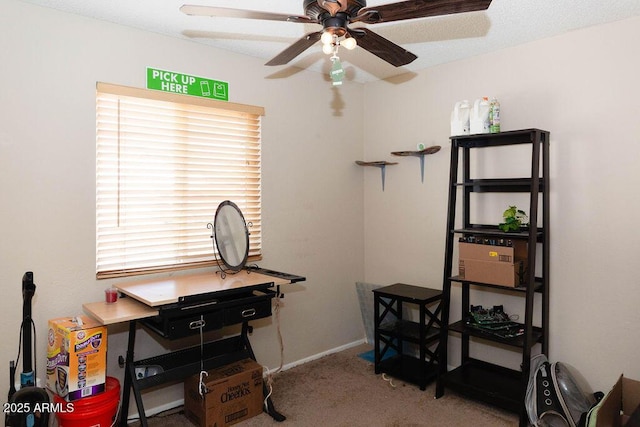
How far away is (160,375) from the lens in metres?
2.47

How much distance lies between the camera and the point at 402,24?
2.61 m

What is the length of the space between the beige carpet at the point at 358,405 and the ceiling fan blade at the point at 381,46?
211cm

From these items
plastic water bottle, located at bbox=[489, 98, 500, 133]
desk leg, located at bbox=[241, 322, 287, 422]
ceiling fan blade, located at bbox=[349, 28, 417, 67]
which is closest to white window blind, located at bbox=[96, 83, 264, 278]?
desk leg, located at bbox=[241, 322, 287, 422]

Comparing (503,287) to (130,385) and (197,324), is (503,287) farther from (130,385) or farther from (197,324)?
(130,385)

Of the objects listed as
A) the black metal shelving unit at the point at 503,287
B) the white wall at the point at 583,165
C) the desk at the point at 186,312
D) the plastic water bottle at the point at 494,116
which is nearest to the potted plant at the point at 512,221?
the black metal shelving unit at the point at 503,287

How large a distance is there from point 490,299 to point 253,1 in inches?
98.9

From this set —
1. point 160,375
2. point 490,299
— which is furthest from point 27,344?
point 490,299

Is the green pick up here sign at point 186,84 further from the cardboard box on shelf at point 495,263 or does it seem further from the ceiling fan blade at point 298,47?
the cardboard box on shelf at point 495,263

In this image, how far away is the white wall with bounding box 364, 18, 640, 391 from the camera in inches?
100.0

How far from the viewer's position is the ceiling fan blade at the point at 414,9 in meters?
1.58

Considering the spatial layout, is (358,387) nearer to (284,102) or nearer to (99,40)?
(284,102)

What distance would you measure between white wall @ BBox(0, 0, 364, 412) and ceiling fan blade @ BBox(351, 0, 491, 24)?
63.4 inches

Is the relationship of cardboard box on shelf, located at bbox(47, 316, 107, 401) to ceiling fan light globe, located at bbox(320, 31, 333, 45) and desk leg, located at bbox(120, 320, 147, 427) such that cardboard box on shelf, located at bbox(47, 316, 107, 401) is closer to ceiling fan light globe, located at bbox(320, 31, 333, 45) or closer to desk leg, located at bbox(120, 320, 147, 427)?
desk leg, located at bbox(120, 320, 147, 427)

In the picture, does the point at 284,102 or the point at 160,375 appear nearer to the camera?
the point at 160,375
